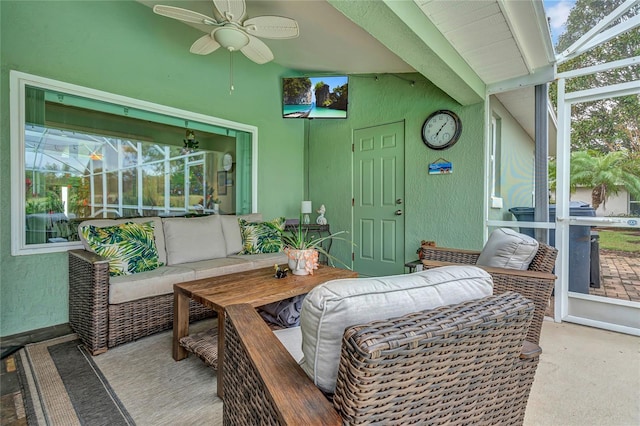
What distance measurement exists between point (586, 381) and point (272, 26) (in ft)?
10.7

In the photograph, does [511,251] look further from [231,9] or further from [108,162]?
[108,162]

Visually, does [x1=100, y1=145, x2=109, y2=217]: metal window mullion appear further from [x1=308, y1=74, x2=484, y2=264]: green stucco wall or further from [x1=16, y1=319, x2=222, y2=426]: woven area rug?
[x1=308, y1=74, x2=484, y2=264]: green stucco wall

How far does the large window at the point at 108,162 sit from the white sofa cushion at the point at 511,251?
3.01 meters

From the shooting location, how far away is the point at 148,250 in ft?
8.39

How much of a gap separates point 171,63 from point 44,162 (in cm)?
160

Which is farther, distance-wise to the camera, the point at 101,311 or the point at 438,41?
the point at 438,41

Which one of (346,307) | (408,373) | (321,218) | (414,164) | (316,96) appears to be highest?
(316,96)

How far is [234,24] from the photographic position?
2393mm

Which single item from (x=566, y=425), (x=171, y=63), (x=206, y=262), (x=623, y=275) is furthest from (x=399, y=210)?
(x=171, y=63)

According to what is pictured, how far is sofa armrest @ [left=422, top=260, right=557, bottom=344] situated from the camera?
1780mm

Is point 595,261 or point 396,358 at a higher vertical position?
point 396,358

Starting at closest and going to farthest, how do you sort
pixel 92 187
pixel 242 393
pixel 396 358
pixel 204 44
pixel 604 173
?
pixel 396 358 < pixel 242 393 < pixel 604 173 < pixel 204 44 < pixel 92 187

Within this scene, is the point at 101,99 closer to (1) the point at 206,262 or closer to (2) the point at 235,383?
(1) the point at 206,262

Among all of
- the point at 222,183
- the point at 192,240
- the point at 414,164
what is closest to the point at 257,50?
the point at 222,183
